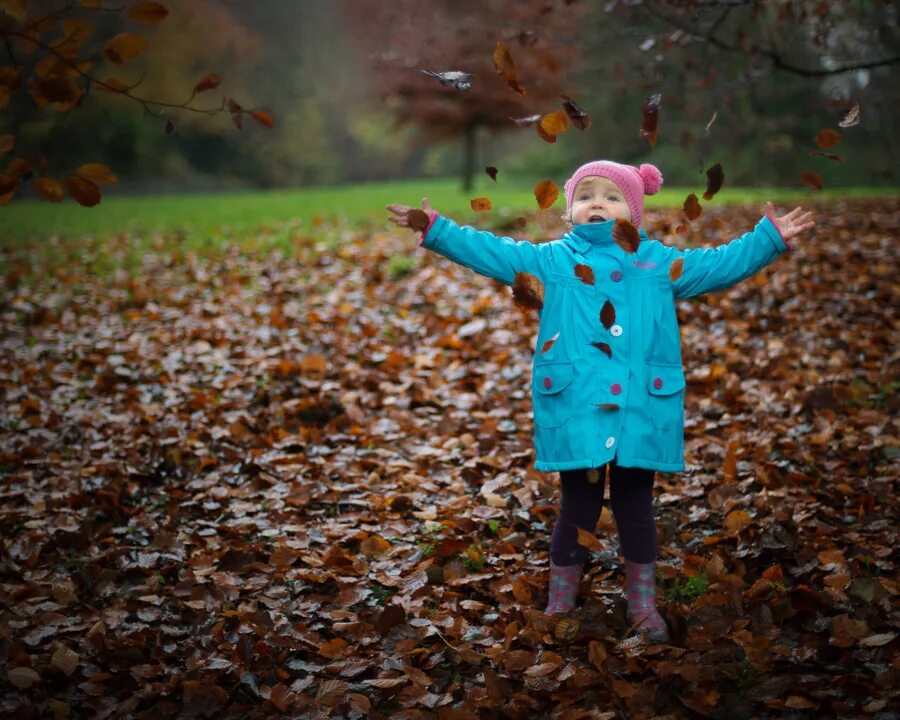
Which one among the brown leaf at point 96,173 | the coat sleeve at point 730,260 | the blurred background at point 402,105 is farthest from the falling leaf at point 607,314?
the blurred background at point 402,105

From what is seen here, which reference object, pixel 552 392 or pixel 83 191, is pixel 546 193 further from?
pixel 83 191

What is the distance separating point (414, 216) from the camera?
256cm

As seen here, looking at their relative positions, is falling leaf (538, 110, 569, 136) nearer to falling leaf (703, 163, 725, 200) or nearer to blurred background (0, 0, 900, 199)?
falling leaf (703, 163, 725, 200)

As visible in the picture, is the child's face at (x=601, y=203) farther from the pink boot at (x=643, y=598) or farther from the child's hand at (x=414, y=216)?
the pink boot at (x=643, y=598)

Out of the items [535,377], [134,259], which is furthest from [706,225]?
[535,377]

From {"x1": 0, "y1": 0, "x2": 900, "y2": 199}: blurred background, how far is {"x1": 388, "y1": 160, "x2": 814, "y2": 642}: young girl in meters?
3.62

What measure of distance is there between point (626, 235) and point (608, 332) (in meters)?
0.37

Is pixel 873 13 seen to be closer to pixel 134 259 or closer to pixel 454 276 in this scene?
pixel 454 276

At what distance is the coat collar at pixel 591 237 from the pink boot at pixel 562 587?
108 centimetres

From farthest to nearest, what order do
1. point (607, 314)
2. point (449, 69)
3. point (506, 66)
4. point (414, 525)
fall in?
point (449, 69)
point (414, 525)
point (607, 314)
point (506, 66)

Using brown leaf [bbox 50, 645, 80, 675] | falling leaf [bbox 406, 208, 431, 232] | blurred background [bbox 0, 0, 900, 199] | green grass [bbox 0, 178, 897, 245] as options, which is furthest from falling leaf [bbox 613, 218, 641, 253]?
green grass [bbox 0, 178, 897, 245]

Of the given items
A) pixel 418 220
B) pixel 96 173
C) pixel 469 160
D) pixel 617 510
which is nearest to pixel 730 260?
pixel 617 510

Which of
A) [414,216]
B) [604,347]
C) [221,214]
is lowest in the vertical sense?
[604,347]

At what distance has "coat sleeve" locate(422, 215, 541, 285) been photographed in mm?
2672
